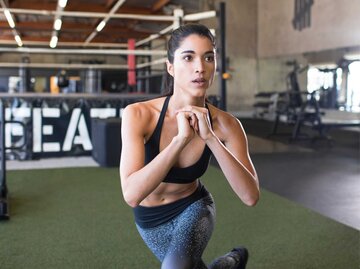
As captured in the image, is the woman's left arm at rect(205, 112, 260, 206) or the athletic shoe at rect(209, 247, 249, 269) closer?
the woman's left arm at rect(205, 112, 260, 206)

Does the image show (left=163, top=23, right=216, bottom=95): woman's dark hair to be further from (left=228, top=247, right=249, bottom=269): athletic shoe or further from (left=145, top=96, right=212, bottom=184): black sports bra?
(left=228, top=247, right=249, bottom=269): athletic shoe

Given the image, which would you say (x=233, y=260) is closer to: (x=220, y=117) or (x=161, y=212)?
(x=161, y=212)

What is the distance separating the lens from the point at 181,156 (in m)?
1.59

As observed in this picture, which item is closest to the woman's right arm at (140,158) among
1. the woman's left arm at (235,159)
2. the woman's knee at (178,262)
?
the woman's left arm at (235,159)

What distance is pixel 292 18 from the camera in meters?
12.6

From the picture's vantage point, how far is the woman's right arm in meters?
1.38

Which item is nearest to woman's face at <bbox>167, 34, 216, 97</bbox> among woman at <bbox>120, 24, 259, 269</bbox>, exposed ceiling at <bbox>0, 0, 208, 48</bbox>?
woman at <bbox>120, 24, 259, 269</bbox>

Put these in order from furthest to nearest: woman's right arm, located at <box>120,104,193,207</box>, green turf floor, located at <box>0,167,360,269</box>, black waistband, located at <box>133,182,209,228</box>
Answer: green turf floor, located at <box>0,167,360,269</box>
black waistband, located at <box>133,182,209,228</box>
woman's right arm, located at <box>120,104,193,207</box>

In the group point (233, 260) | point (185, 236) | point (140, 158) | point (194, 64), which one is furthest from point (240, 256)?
point (194, 64)

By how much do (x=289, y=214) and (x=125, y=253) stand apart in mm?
1450

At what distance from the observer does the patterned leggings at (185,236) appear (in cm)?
153

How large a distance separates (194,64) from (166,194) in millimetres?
486

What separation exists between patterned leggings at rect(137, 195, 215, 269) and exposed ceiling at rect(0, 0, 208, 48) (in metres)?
5.13

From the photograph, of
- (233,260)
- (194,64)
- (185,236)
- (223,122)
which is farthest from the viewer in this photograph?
(233,260)
